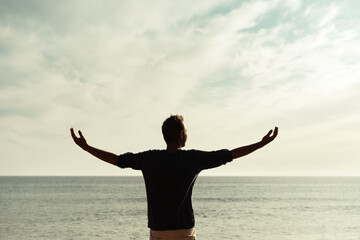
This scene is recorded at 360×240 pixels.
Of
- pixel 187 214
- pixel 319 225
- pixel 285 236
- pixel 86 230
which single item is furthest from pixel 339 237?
pixel 187 214

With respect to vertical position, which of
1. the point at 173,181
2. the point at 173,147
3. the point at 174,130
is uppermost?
the point at 174,130

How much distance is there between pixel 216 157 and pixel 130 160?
0.72 m

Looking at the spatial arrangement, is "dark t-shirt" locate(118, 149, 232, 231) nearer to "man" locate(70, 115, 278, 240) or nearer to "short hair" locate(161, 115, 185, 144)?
"man" locate(70, 115, 278, 240)

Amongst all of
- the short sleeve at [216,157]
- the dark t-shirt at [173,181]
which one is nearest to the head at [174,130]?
the dark t-shirt at [173,181]

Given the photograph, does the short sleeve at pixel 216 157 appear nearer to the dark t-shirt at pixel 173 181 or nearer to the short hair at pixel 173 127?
the dark t-shirt at pixel 173 181

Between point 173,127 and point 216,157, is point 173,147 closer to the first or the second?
point 173,127

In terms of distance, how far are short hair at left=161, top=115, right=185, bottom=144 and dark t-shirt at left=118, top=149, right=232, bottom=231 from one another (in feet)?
0.45

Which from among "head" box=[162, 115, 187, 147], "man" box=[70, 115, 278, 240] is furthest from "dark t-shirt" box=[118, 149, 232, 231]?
"head" box=[162, 115, 187, 147]

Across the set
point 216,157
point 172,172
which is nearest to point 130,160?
point 172,172

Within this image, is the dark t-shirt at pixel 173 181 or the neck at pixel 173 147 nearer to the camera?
the dark t-shirt at pixel 173 181

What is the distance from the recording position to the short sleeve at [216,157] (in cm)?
340

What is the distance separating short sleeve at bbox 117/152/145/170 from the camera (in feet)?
11.4

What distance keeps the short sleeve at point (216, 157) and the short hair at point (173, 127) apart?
286mm

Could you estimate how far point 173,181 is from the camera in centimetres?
341
